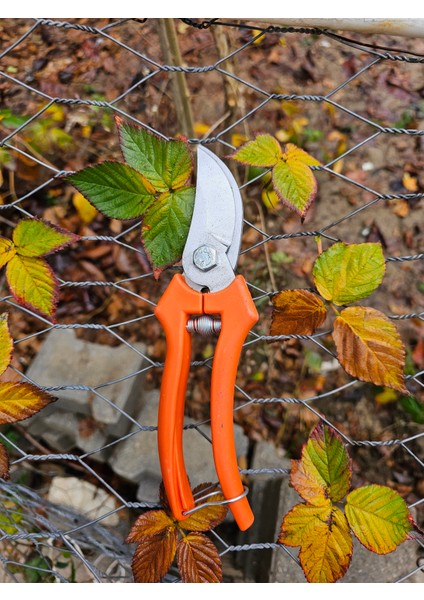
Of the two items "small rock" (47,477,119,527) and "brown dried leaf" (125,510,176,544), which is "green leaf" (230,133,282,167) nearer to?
"brown dried leaf" (125,510,176,544)

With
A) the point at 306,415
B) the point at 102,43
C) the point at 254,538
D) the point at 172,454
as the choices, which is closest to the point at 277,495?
the point at 254,538

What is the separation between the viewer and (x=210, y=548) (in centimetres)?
79

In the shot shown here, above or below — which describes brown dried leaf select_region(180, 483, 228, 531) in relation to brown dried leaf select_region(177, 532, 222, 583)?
above

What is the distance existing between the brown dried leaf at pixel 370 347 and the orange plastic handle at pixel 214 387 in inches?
5.8

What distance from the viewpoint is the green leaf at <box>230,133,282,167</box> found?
784mm

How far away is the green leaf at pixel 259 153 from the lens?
0.78 m

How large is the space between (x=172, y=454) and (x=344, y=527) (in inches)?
11.0

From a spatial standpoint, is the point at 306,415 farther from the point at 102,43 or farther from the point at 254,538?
the point at 102,43

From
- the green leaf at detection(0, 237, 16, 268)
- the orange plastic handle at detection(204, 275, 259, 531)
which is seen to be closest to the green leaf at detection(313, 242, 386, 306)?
the orange plastic handle at detection(204, 275, 259, 531)

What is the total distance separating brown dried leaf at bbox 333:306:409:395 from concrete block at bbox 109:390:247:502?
1.85 feet

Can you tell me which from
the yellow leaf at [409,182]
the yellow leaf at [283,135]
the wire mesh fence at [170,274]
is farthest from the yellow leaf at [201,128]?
the yellow leaf at [409,182]

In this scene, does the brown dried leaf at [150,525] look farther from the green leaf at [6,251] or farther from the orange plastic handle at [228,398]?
the green leaf at [6,251]

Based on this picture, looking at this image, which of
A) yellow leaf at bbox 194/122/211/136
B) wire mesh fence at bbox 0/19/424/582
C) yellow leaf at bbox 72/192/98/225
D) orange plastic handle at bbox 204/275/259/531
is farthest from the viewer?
yellow leaf at bbox 194/122/211/136

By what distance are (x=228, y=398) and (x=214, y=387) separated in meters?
0.02
